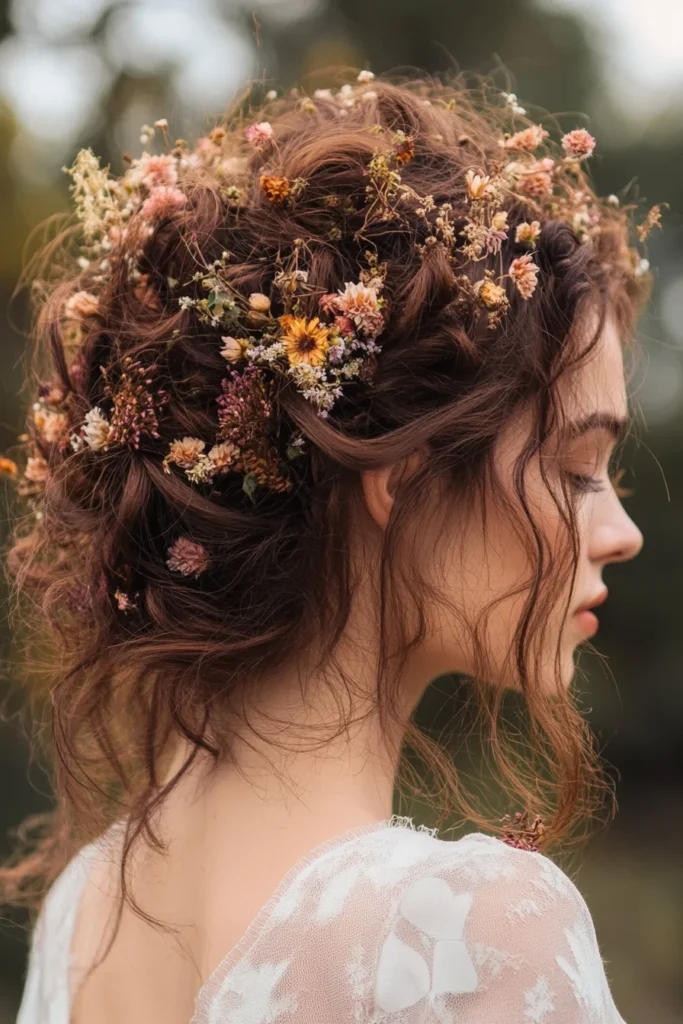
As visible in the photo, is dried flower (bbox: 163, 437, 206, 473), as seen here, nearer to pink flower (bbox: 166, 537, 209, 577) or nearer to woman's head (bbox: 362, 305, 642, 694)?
pink flower (bbox: 166, 537, 209, 577)

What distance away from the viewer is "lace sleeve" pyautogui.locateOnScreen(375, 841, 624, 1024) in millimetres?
1108

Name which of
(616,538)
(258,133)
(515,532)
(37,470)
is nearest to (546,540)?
(515,532)

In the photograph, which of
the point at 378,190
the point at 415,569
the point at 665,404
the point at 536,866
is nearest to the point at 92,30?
the point at 665,404

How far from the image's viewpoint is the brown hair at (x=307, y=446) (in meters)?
1.40

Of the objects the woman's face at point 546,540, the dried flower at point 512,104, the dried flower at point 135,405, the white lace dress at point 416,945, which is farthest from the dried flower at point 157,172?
the white lace dress at point 416,945

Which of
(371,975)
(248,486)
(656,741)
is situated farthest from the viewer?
(656,741)

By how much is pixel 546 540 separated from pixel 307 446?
14.6 inches

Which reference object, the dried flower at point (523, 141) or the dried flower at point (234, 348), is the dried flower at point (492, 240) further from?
the dried flower at point (234, 348)

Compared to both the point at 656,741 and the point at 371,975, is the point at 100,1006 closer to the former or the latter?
the point at 371,975

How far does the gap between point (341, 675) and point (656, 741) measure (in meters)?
4.27

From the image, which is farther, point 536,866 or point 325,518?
point 325,518

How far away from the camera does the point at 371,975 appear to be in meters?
1.13

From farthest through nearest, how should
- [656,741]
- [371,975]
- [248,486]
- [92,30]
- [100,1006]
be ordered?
1. [656,741]
2. [92,30]
3. [100,1006]
4. [248,486]
5. [371,975]

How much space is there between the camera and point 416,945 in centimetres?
113
